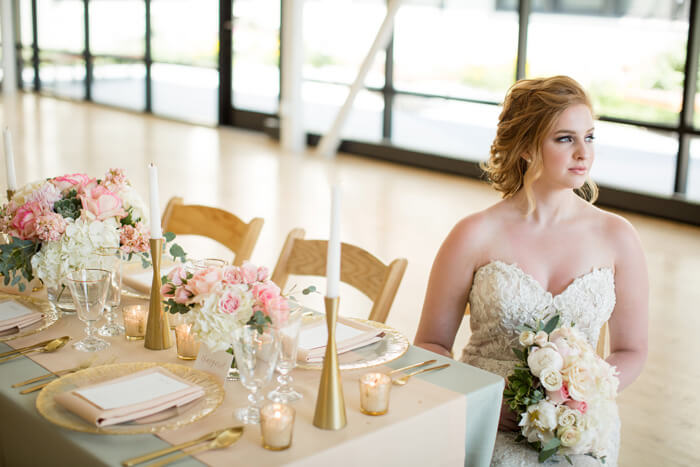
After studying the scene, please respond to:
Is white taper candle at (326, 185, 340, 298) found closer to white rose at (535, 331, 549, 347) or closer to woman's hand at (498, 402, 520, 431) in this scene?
white rose at (535, 331, 549, 347)

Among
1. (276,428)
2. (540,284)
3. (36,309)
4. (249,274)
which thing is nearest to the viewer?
(276,428)

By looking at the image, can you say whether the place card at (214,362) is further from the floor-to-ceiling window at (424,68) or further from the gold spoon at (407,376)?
the floor-to-ceiling window at (424,68)

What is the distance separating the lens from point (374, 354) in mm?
1948

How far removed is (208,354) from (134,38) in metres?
10.3

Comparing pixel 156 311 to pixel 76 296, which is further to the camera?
pixel 156 311

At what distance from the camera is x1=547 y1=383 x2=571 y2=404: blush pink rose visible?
1.89 meters

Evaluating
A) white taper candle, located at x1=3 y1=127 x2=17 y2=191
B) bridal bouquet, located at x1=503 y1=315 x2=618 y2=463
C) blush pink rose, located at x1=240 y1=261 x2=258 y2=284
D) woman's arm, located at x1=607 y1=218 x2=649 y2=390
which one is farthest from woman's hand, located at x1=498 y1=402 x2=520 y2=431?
white taper candle, located at x1=3 y1=127 x2=17 y2=191

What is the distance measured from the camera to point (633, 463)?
2.90m

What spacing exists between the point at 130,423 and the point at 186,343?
0.37 metres

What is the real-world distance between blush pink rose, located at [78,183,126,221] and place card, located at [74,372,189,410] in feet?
1.82

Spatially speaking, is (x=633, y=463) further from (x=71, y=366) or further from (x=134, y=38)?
(x=134, y=38)

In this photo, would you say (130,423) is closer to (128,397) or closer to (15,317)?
(128,397)

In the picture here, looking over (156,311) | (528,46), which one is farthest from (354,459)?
(528,46)

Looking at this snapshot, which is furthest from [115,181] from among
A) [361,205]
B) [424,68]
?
[424,68]
